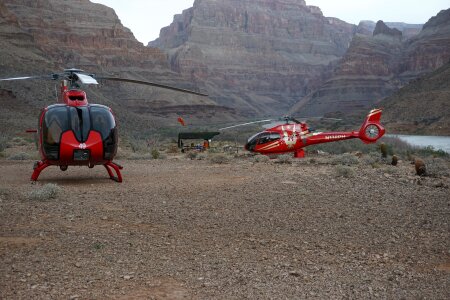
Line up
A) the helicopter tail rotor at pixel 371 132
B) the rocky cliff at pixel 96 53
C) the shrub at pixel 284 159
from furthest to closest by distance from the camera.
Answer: the rocky cliff at pixel 96 53 < the helicopter tail rotor at pixel 371 132 < the shrub at pixel 284 159

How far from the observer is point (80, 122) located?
39.4ft

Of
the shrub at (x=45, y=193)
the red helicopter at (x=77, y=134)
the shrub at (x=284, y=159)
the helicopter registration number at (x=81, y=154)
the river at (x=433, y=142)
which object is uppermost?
the red helicopter at (x=77, y=134)

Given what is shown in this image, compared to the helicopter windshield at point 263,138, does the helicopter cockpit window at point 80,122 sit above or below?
above

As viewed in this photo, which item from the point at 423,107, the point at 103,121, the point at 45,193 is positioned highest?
the point at 103,121

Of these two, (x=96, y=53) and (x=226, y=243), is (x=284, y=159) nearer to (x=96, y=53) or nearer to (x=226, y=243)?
(x=226, y=243)

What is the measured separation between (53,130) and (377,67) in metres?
169

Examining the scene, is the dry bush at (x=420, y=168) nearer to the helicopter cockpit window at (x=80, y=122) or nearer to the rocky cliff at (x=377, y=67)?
the helicopter cockpit window at (x=80, y=122)

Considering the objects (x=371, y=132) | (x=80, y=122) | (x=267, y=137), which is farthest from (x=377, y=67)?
(x=80, y=122)

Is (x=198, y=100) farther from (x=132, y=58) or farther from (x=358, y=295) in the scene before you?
(x=358, y=295)

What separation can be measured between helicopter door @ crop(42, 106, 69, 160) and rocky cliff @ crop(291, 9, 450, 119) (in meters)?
145

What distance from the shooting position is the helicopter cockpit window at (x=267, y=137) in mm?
21047

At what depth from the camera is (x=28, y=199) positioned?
31.2 ft

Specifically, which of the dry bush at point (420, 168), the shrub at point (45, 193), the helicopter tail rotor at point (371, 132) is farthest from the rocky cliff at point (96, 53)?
the shrub at point (45, 193)

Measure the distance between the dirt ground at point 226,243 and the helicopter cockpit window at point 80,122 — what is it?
1197 mm
